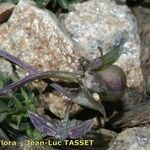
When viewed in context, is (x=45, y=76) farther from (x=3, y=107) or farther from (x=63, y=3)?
(x=63, y=3)

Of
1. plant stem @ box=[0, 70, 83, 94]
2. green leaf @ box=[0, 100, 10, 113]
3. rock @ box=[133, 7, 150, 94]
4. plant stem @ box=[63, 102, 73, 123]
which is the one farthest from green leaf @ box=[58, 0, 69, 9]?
green leaf @ box=[0, 100, 10, 113]

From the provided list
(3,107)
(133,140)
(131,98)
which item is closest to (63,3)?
(131,98)

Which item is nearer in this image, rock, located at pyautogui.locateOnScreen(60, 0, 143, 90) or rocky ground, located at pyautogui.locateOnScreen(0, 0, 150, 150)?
rocky ground, located at pyautogui.locateOnScreen(0, 0, 150, 150)

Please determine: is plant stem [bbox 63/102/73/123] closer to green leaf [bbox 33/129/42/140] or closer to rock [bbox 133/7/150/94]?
green leaf [bbox 33/129/42/140]

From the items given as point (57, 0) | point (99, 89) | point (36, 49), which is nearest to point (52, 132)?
point (99, 89)

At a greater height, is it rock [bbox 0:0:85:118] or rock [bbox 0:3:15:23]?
rock [bbox 0:3:15:23]

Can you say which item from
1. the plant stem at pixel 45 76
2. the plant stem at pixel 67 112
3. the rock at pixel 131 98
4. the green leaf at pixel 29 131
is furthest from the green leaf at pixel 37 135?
the rock at pixel 131 98
